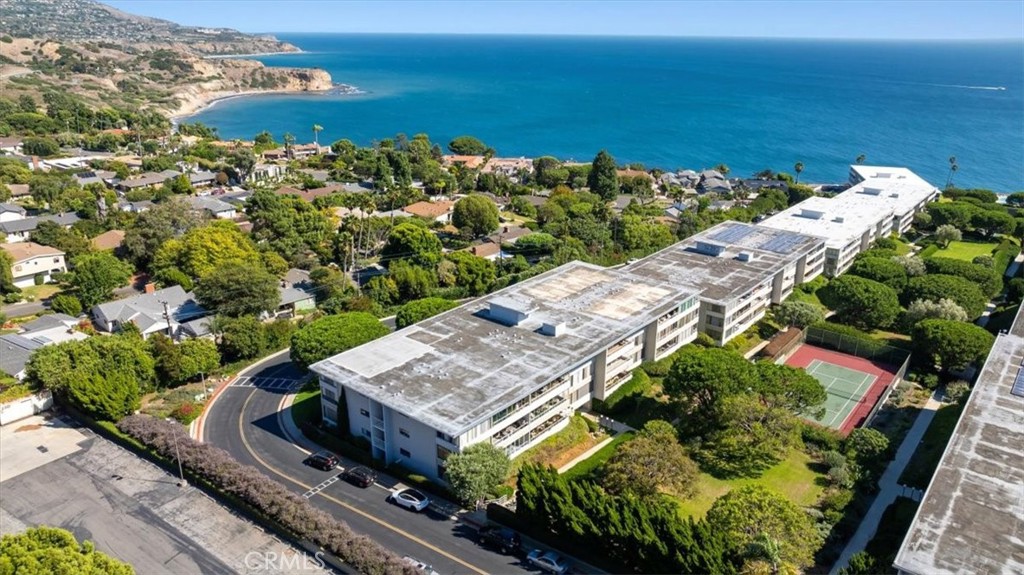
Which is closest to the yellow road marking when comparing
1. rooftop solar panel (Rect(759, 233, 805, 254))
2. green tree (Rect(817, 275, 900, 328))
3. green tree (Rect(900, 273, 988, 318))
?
green tree (Rect(817, 275, 900, 328))

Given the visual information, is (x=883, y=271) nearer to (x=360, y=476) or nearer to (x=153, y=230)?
(x=360, y=476)

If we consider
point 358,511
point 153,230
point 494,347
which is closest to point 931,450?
point 494,347

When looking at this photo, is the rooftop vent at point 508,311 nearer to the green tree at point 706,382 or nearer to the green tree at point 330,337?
the green tree at point 330,337

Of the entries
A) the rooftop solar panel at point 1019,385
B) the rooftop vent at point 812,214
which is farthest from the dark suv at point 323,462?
the rooftop vent at point 812,214

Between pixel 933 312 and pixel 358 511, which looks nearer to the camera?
pixel 358 511

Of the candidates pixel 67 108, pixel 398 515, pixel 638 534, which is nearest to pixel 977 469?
pixel 638 534

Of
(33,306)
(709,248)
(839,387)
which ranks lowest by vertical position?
(839,387)
